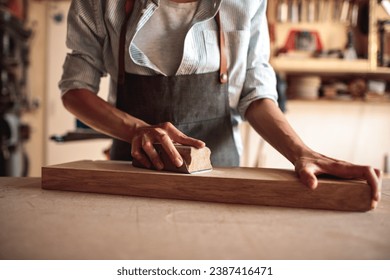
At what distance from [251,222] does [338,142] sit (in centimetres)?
427

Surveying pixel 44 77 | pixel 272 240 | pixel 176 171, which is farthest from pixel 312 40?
pixel 272 240

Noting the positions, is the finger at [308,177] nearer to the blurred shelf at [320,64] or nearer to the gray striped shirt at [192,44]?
the gray striped shirt at [192,44]

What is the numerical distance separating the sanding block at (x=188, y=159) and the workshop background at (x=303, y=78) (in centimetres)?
345

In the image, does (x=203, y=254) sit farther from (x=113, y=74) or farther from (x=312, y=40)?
(x=312, y=40)

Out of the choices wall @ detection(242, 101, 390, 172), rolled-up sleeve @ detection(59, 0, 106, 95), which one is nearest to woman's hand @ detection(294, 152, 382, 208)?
rolled-up sleeve @ detection(59, 0, 106, 95)

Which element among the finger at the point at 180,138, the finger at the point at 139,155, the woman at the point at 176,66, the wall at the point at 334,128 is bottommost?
the wall at the point at 334,128

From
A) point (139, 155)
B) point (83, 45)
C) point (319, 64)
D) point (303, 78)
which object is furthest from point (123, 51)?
point (303, 78)

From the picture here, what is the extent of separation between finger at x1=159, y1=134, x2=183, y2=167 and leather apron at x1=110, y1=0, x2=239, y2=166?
15.5 inches

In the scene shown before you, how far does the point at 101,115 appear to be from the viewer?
129 centimetres

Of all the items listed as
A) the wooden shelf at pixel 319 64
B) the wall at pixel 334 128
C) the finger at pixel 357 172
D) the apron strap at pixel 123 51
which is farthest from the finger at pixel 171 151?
the wall at pixel 334 128

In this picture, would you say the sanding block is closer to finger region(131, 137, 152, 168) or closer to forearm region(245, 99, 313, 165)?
finger region(131, 137, 152, 168)

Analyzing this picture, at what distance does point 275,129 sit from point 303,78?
3.44 metres

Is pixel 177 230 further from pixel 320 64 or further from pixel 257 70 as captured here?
pixel 320 64

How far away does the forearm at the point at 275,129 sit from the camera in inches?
43.1
